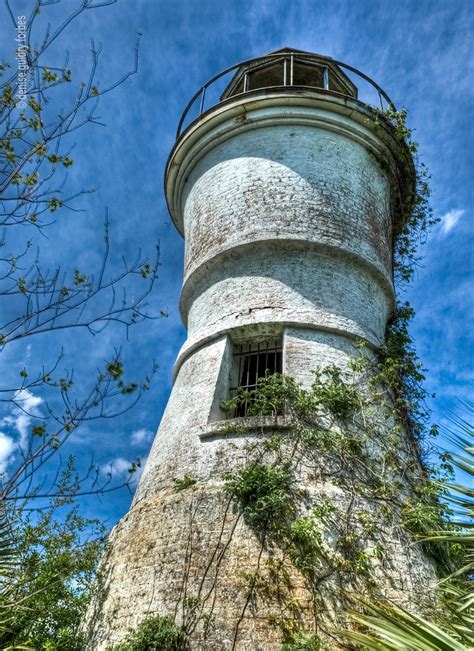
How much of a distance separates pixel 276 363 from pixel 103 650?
3.95 meters

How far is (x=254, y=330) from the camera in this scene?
25.2ft

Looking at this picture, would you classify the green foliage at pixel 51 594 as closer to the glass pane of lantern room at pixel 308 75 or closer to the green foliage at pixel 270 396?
the green foliage at pixel 270 396

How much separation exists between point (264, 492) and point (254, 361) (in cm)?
246

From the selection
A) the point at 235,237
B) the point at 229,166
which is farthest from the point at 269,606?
the point at 229,166

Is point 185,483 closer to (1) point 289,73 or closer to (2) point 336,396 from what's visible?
(2) point 336,396

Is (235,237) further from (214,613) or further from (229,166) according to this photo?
(214,613)

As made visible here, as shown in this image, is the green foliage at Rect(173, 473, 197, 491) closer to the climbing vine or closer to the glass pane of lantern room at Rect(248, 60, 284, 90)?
the climbing vine

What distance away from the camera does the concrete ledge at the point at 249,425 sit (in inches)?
260

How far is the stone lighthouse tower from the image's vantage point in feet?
18.0


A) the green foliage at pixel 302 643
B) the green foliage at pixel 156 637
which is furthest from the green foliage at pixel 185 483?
the green foliage at pixel 302 643

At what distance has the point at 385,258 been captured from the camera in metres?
9.04

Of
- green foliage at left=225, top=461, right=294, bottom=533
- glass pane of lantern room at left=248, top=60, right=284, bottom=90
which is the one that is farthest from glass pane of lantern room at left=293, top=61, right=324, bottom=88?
green foliage at left=225, top=461, right=294, bottom=533

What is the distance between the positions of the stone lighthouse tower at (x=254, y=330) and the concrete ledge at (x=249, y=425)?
0.02 metres

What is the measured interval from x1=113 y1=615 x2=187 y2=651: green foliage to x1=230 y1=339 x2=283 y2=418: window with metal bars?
3080 mm
